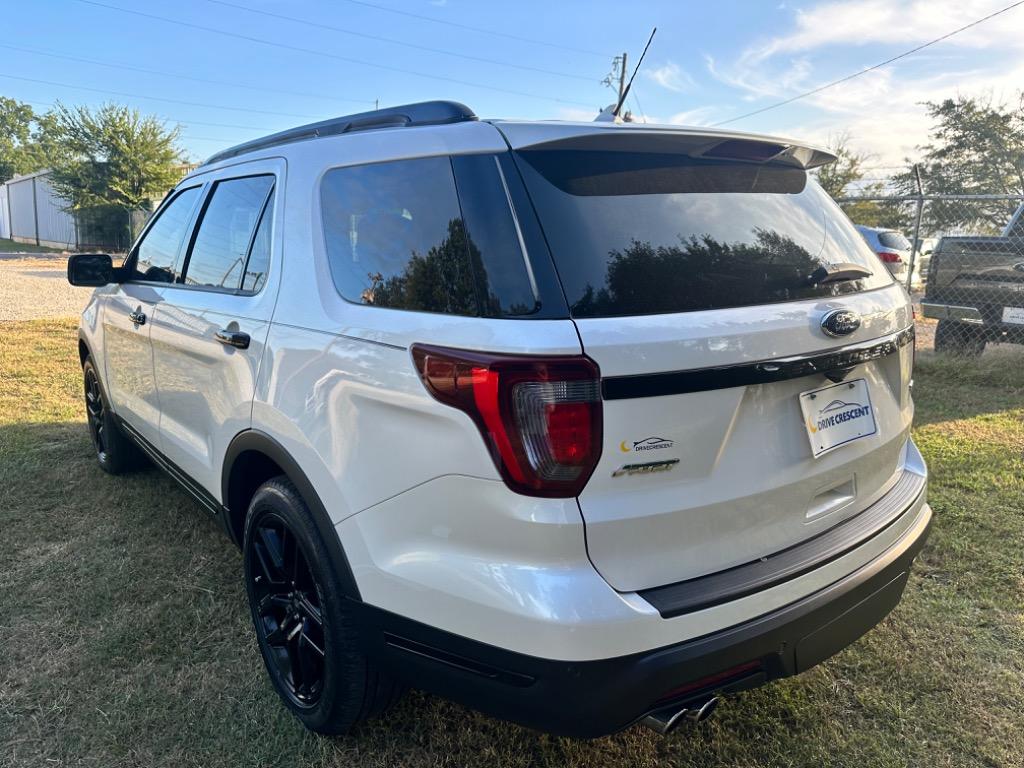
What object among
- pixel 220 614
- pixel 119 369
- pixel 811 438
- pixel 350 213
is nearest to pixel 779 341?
pixel 811 438

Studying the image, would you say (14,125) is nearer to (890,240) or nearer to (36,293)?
(36,293)

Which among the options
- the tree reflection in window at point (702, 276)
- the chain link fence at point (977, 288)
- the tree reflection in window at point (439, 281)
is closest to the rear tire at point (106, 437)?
the tree reflection in window at point (439, 281)

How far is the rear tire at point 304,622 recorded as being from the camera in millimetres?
2020

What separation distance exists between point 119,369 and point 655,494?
11.1 ft

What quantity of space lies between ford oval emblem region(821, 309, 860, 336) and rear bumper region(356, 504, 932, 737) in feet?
2.21

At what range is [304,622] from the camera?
2.30 meters

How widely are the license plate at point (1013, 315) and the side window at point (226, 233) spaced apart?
6842 millimetres

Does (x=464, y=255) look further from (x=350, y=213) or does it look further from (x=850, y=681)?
(x=850, y=681)

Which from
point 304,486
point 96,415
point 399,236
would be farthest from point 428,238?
point 96,415

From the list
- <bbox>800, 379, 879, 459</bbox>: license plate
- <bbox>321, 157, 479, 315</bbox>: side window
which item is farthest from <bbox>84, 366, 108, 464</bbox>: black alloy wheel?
<bbox>800, 379, 879, 459</bbox>: license plate

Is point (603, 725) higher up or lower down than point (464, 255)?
lower down

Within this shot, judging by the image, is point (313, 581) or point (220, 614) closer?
point (313, 581)

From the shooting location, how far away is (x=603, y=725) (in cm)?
163

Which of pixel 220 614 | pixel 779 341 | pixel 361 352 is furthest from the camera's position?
pixel 220 614
